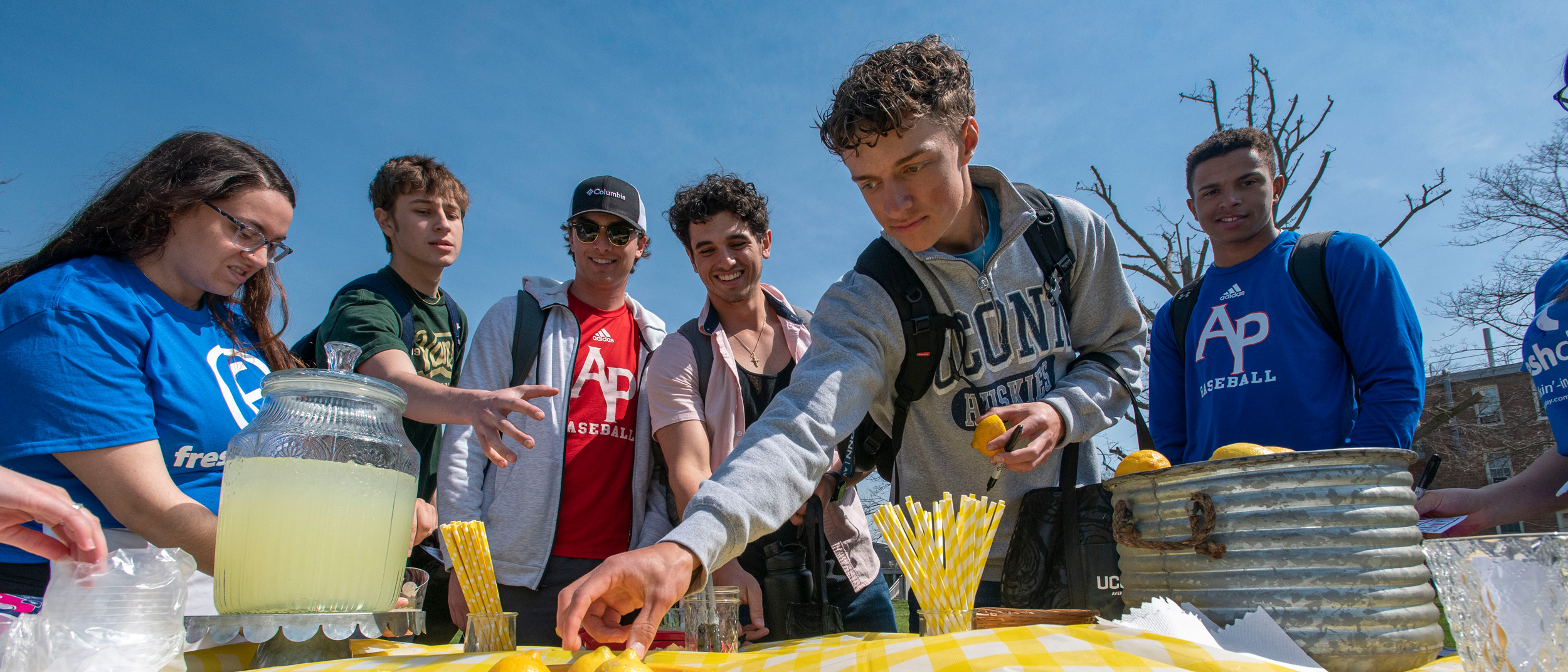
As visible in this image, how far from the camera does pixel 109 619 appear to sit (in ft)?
4.17

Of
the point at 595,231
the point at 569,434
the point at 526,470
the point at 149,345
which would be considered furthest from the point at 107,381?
the point at 595,231

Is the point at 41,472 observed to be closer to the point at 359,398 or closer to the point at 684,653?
the point at 359,398

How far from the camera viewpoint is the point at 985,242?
2.36 metres

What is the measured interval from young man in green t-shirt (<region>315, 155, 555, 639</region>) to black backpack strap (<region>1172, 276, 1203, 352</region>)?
3004 millimetres

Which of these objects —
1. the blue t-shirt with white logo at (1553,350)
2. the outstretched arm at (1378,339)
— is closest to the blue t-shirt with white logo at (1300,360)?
the outstretched arm at (1378,339)

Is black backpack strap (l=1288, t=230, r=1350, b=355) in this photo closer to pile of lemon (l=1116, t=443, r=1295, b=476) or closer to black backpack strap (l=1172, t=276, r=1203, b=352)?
black backpack strap (l=1172, t=276, r=1203, b=352)

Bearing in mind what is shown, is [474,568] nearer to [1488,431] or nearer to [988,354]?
[988,354]

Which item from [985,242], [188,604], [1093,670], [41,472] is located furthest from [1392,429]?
[41,472]

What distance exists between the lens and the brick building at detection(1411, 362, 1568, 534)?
44.4 ft

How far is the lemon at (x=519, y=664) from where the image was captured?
123 cm

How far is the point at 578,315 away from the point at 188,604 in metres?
2.02

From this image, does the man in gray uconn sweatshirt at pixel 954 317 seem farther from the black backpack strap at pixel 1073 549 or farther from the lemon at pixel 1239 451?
the lemon at pixel 1239 451

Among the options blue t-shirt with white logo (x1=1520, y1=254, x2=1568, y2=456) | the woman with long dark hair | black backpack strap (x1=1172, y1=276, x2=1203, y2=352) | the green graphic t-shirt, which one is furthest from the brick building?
the woman with long dark hair

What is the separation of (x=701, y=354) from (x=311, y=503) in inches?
76.1
